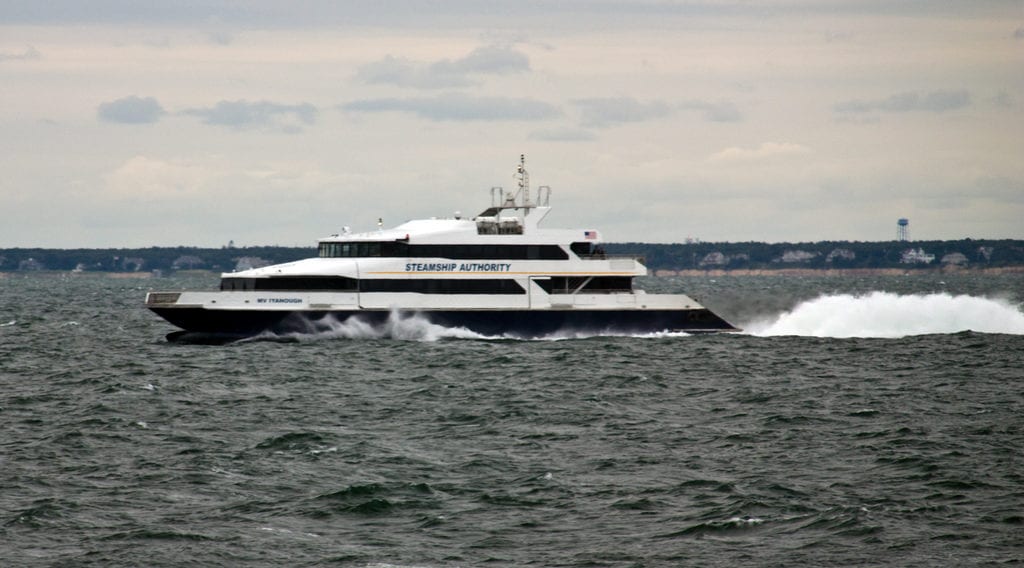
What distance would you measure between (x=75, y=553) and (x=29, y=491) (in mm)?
3943

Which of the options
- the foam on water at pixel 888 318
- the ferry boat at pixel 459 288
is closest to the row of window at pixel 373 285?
the ferry boat at pixel 459 288

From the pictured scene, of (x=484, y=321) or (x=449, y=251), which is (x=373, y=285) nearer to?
(x=449, y=251)

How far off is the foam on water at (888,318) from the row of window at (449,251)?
9.95m

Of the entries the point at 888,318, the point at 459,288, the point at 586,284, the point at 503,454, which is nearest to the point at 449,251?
the point at 459,288

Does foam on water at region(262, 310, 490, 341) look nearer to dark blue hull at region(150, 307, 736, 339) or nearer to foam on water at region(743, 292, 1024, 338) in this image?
dark blue hull at region(150, 307, 736, 339)

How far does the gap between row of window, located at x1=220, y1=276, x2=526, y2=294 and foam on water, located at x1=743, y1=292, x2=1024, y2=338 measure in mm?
11327

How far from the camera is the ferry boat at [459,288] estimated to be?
4222 centimetres

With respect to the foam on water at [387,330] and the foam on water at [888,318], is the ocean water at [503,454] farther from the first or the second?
the foam on water at [888,318]

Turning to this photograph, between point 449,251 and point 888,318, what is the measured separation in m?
18.8

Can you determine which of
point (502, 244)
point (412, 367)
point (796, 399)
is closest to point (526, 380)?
point (412, 367)

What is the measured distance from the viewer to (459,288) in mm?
43375

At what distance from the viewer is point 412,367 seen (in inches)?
1470

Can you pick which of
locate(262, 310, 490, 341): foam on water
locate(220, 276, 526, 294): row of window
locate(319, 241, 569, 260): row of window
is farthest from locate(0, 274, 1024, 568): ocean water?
locate(319, 241, 569, 260): row of window

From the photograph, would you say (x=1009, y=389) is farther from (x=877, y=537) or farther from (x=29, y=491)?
(x=29, y=491)
